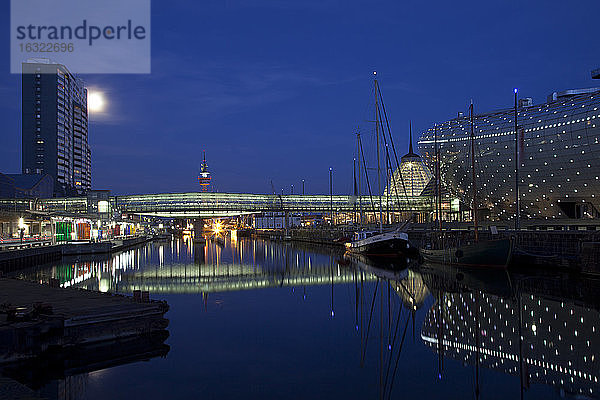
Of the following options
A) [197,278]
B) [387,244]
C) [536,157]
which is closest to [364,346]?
[197,278]

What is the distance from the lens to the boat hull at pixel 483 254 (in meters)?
46.1

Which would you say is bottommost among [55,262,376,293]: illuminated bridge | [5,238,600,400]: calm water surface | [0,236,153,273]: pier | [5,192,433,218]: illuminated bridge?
[55,262,376,293]: illuminated bridge

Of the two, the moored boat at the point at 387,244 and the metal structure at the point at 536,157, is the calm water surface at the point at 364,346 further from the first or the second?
the metal structure at the point at 536,157

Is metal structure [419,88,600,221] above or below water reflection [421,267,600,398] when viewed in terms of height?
above

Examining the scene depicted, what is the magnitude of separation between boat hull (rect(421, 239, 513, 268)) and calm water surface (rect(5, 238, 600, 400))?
759cm

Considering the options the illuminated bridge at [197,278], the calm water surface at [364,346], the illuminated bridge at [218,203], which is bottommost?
the illuminated bridge at [197,278]

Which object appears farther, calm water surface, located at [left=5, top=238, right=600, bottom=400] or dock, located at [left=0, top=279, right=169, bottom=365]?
dock, located at [left=0, top=279, right=169, bottom=365]

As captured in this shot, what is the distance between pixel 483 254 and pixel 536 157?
46251mm

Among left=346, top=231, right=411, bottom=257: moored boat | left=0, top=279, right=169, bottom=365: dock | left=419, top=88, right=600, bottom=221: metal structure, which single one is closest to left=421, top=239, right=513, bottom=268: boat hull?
left=346, top=231, right=411, bottom=257: moored boat

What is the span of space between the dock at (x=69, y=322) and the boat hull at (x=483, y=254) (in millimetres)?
32593

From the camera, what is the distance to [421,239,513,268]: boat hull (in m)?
46.1

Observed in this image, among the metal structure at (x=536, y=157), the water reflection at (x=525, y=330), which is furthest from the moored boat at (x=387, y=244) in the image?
the metal structure at (x=536, y=157)

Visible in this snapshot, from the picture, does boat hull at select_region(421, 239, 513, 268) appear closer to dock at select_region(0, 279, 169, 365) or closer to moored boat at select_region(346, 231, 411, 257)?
moored boat at select_region(346, 231, 411, 257)

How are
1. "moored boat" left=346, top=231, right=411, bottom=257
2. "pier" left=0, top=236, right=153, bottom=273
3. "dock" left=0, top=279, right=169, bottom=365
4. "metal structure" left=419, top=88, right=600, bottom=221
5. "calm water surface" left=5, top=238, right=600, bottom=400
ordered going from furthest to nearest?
"metal structure" left=419, top=88, right=600, bottom=221, "moored boat" left=346, top=231, right=411, bottom=257, "pier" left=0, top=236, right=153, bottom=273, "dock" left=0, top=279, right=169, bottom=365, "calm water surface" left=5, top=238, right=600, bottom=400
